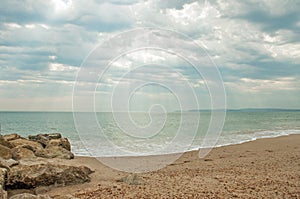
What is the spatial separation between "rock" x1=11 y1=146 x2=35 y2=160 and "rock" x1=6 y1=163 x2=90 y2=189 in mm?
4117

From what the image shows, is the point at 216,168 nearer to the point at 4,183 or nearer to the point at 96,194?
the point at 96,194

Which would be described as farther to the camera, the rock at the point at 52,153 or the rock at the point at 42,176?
the rock at the point at 52,153

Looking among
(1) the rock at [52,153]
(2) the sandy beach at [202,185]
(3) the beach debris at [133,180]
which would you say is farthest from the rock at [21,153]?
(3) the beach debris at [133,180]

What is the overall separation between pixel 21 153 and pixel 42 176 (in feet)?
16.1

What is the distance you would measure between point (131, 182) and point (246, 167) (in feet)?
16.9

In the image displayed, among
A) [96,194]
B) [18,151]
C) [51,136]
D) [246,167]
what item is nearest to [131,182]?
[96,194]

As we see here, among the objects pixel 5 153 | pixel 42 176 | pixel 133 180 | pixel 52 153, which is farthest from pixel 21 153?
pixel 133 180

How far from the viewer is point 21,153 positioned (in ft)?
42.0

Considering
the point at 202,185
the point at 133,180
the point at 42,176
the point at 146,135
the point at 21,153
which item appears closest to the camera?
the point at 42,176

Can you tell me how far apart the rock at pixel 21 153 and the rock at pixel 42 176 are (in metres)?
4.12

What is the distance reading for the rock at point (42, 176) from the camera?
8242 millimetres

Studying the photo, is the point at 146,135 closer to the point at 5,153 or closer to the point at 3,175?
the point at 5,153

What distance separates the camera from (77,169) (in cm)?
938

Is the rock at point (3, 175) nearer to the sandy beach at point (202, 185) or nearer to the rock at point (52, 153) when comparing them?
the sandy beach at point (202, 185)
